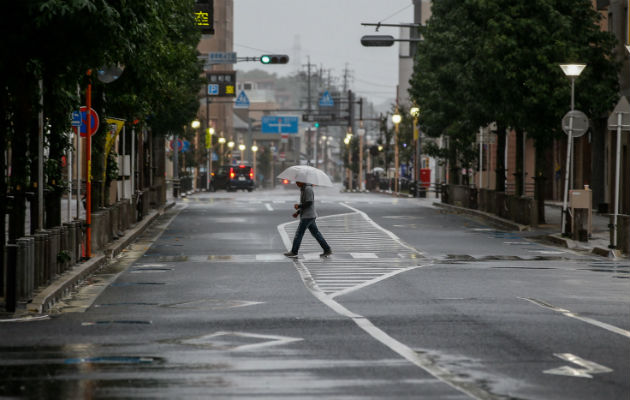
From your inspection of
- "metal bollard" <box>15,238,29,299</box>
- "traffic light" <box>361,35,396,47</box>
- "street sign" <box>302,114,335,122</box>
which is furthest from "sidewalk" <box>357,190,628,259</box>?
"street sign" <box>302,114,335,122</box>

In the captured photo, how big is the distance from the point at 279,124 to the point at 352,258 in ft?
389

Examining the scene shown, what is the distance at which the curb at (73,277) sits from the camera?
53.9 feet

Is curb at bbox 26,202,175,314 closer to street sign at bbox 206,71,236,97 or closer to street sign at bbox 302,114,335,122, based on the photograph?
street sign at bbox 206,71,236,97

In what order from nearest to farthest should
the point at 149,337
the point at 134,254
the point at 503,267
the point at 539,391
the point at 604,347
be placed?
the point at 539,391 → the point at 604,347 → the point at 149,337 → the point at 503,267 → the point at 134,254

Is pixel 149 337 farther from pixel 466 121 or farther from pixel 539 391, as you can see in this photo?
pixel 466 121

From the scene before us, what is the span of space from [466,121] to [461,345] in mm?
38434

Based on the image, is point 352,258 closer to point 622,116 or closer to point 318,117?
point 622,116

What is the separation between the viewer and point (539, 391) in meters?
9.76

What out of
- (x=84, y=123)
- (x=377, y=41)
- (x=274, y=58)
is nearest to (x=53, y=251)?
(x=84, y=123)

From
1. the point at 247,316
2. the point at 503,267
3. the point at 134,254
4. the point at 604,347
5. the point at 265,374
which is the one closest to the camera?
the point at 265,374

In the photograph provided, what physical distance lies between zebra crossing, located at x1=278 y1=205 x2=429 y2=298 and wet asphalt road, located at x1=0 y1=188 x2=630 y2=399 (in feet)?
0.24

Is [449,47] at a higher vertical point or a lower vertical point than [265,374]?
higher

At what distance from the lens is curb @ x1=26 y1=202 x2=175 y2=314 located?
53.9ft

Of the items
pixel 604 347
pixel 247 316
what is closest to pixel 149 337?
pixel 247 316
